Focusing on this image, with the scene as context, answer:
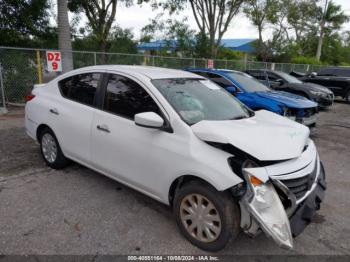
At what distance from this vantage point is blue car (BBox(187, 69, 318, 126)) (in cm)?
632

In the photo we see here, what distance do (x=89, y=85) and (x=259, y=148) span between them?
2440mm

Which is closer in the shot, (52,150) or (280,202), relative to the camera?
(280,202)

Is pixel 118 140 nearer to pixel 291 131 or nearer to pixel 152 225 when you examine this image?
pixel 152 225

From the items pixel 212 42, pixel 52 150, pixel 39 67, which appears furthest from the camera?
pixel 212 42

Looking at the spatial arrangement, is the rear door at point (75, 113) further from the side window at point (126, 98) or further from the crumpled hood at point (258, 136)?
the crumpled hood at point (258, 136)

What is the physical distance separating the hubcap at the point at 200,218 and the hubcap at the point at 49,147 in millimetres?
2483

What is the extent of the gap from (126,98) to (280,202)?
6.61 ft

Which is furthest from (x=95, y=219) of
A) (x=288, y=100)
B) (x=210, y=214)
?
(x=288, y=100)

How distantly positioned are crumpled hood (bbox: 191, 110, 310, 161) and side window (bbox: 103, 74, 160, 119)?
0.67 metres

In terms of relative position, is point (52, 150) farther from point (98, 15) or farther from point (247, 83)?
point (98, 15)

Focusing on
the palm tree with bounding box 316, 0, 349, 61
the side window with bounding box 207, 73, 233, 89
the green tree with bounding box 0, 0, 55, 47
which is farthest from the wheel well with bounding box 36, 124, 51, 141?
the palm tree with bounding box 316, 0, 349, 61

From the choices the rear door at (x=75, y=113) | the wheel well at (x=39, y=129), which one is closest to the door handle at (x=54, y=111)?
the rear door at (x=75, y=113)

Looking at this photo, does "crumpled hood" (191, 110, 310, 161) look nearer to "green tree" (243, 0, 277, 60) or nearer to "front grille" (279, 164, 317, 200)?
"front grille" (279, 164, 317, 200)

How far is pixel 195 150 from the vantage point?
2.64 meters
